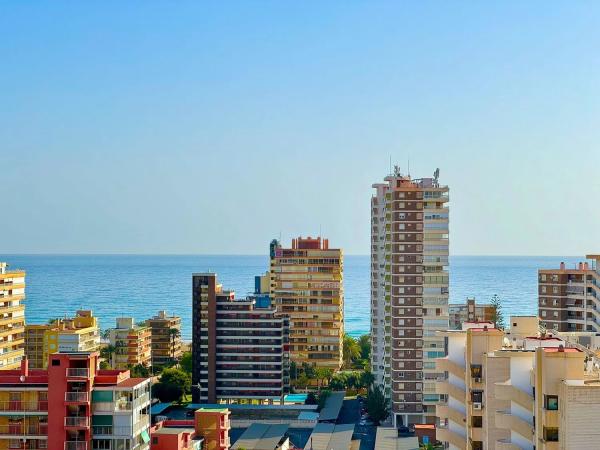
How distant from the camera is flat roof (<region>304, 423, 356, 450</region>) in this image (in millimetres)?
50469

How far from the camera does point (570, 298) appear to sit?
190 feet

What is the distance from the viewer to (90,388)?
2973cm

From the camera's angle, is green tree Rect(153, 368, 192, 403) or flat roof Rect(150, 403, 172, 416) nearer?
flat roof Rect(150, 403, 172, 416)

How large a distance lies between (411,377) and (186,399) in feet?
60.4

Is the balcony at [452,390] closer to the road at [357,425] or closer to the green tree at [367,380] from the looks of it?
the road at [357,425]

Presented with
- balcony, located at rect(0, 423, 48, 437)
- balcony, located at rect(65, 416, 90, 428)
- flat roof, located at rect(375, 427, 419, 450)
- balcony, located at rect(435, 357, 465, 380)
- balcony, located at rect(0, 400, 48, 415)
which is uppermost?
balcony, located at rect(435, 357, 465, 380)

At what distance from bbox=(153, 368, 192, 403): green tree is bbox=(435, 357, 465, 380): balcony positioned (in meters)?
42.0

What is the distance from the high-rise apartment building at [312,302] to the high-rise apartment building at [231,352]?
35.6 feet

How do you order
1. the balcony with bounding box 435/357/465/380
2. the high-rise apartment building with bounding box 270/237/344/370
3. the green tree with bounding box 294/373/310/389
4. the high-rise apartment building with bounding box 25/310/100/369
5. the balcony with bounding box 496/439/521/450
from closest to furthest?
the balcony with bounding box 496/439/521/450 → the balcony with bounding box 435/357/465/380 → the high-rise apartment building with bounding box 25/310/100/369 → the green tree with bounding box 294/373/310/389 → the high-rise apartment building with bounding box 270/237/344/370

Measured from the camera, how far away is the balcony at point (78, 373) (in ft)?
96.9

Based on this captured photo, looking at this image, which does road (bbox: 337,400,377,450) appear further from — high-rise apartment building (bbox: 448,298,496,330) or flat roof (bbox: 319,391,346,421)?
high-rise apartment building (bbox: 448,298,496,330)

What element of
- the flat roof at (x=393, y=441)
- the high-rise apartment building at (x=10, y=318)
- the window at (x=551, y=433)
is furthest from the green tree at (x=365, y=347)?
the window at (x=551, y=433)

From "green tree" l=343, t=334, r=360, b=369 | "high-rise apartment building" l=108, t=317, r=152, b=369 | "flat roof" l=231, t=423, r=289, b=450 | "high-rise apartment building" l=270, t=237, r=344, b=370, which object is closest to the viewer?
"flat roof" l=231, t=423, r=289, b=450

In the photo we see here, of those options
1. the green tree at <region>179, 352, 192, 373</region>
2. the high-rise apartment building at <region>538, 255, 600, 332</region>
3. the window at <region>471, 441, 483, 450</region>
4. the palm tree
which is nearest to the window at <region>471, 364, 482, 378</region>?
the window at <region>471, 441, 483, 450</region>
